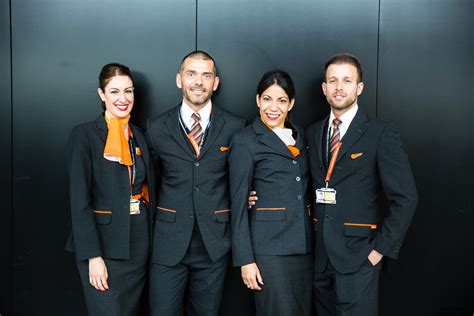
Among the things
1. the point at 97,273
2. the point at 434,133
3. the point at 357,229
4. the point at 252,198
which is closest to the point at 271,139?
the point at 252,198

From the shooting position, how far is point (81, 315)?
3.31m

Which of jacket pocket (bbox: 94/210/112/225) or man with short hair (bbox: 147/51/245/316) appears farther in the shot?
man with short hair (bbox: 147/51/245/316)

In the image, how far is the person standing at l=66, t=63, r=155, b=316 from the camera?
244cm

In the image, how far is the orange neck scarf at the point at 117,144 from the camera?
250 centimetres

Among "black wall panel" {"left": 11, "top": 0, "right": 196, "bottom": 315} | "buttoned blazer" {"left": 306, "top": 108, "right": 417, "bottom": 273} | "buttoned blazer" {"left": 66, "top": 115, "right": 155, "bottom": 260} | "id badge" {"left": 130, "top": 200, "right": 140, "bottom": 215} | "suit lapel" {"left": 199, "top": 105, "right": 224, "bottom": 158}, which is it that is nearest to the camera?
"buttoned blazer" {"left": 306, "top": 108, "right": 417, "bottom": 273}

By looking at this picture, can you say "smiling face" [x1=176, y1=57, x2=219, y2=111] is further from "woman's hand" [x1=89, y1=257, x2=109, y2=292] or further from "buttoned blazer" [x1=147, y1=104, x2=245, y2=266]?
"woman's hand" [x1=89, y1=257, x2=109, y2=292]

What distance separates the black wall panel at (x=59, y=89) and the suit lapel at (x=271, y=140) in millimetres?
904

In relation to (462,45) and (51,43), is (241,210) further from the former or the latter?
(462,45)

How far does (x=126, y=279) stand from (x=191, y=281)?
16.4 inches

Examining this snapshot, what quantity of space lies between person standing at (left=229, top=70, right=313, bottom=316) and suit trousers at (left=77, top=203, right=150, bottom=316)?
529 millimetres

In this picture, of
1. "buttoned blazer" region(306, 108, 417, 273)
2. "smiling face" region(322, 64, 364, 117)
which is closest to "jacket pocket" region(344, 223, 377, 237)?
"buttoned blazer" region(306, 108, 417, 273)

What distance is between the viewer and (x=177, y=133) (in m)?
2.71

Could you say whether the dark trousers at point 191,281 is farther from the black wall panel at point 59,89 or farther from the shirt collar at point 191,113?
the black wall panel at point 59,89

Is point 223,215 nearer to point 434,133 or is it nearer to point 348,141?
point 348,141
